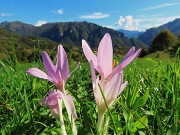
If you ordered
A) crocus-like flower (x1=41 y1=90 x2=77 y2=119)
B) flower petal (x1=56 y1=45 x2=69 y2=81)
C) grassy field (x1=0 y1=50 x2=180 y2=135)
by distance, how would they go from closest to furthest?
1. flower petal (x1=56 y1=45 x2=69 y2=81)
2. crocus-like flower (x1=41 y1=90 x2=77 y2=119)
3. grassy field (x1=0 y1=50 x2=180 y2=135)

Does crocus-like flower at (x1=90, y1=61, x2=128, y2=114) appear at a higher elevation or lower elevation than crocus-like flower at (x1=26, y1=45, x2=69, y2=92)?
lower

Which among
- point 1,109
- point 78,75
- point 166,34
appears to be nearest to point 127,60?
point 1,109

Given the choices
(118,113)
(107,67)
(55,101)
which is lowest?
(118,113)

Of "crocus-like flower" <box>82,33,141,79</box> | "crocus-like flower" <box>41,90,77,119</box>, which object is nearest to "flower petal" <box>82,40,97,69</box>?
"crocus-like flower" <box>82,33,141,79</box>

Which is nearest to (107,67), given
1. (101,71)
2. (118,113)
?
(101,71)

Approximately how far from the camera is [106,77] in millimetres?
798

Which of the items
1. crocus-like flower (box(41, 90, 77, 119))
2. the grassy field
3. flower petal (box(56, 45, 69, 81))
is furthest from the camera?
the grassy field

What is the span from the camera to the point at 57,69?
772 mm

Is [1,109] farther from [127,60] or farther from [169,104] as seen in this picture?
[127,60]

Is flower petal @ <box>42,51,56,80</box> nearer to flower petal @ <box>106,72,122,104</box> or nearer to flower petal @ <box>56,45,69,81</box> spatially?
flower petal @ <box>56,45,69,81</box>

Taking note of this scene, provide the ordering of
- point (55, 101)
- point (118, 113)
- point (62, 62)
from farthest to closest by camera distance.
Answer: point (118, 113)
point (55, 101)
point (62, 62)

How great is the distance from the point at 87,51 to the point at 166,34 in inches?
3372

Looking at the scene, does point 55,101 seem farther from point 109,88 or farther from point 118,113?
point 118,113

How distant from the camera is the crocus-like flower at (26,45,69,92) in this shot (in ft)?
2.45
